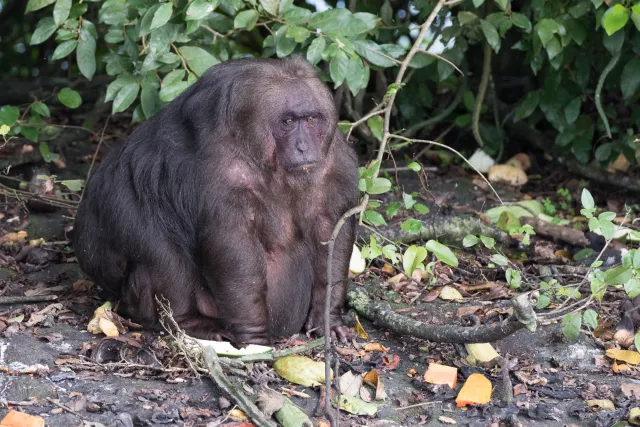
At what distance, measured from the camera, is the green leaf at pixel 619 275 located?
17.6 ft

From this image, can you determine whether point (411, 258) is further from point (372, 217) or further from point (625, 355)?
point (625, 355)

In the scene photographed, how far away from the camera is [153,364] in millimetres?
6066

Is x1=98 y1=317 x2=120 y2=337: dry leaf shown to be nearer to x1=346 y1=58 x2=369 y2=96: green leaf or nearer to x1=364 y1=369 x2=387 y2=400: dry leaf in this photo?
x1=364 y1=369 x2=387 y2=400: dry leaf

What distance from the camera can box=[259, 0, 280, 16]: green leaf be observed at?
7.16m

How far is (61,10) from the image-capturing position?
7254 millimetres

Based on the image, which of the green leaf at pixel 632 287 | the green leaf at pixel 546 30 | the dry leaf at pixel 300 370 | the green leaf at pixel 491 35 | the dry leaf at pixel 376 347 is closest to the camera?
the green leaf at pixel 632 287

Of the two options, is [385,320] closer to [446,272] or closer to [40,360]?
[446,272]

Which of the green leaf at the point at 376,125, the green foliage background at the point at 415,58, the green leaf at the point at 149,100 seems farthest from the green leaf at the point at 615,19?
the green leaf at the point at 149,100

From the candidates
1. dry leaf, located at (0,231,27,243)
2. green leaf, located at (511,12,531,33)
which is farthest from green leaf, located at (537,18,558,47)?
dry leaf, located at (0,231,27,243)

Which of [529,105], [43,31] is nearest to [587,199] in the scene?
[529,105]

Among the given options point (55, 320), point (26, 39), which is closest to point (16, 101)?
point (26, 39)

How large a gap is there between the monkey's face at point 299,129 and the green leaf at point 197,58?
1.60 m

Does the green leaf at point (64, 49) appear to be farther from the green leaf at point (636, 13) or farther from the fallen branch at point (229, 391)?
the green leaf at point (636, 13)

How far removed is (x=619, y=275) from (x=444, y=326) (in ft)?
4.11
